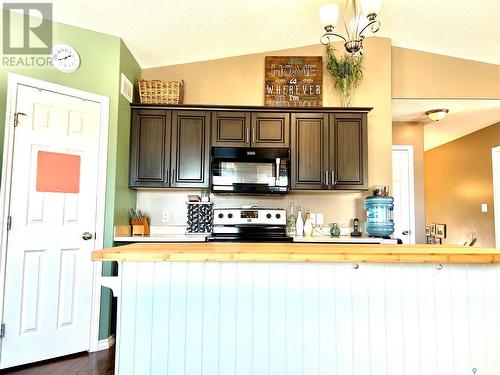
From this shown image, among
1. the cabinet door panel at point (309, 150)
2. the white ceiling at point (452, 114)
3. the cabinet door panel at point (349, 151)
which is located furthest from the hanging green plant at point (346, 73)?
the white ceiling at point (452, 114)

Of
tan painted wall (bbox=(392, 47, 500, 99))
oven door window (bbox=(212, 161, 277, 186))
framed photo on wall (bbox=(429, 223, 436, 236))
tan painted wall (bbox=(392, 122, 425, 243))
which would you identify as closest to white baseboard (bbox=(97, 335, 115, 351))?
oven door window (bbox=(212, 161, 277, 186))

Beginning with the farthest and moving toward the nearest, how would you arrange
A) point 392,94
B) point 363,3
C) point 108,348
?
point 392,94 < point 108,348 < point 363,3

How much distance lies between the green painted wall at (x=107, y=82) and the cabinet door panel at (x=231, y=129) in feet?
3.01

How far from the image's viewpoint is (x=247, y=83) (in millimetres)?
3828

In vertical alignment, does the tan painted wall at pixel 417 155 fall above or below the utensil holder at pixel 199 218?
above

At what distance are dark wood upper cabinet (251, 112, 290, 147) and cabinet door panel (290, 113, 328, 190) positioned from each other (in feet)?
0.28

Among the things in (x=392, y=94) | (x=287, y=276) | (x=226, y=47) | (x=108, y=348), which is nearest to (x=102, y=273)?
(x=108, y=348)

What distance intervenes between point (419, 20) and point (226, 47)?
2.02 m

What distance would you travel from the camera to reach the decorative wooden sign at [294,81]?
3.76 m

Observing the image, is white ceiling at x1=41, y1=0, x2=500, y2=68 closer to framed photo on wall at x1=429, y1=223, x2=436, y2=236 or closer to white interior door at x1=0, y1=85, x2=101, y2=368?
white interior door at x1=0, y1=85, x2=101, y2=368

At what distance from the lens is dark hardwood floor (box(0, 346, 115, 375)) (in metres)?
2.39

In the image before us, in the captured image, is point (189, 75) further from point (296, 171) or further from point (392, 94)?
point (392, 94)

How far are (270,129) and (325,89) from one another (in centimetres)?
91

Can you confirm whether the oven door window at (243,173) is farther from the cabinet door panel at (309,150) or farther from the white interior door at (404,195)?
the white interior door at (404,195)
